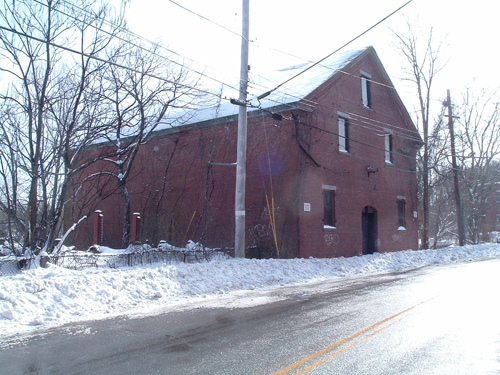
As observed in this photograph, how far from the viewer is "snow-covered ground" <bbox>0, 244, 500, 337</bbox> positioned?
8.68 metres

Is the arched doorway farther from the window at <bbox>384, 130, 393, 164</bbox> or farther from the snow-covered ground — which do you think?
the snow-covered ground

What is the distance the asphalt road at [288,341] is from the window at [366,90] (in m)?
16.0

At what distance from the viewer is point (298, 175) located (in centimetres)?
1942

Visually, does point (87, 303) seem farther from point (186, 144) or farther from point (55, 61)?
point (186, 144)

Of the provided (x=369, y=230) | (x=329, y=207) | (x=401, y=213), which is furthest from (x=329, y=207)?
(x=401, y=213)

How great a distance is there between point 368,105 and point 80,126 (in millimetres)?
16088

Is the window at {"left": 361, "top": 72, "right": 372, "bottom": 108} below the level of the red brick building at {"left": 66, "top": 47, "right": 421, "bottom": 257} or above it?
above

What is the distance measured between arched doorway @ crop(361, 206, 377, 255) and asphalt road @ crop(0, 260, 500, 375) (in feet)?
44.8

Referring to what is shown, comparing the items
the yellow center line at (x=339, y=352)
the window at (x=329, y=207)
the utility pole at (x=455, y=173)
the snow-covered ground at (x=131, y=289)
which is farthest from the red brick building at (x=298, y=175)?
the yellow center line at (x=339, y=352)

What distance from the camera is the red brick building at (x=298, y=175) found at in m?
19.6

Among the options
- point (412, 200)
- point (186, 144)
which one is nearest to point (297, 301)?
point (186, 144)

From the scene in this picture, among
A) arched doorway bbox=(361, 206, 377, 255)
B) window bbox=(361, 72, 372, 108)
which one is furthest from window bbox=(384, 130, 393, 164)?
arched doorway bbox=(361, 206, 377, 255)

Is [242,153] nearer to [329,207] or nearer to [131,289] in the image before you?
[131,289]

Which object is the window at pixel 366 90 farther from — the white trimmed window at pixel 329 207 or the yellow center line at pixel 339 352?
the yellow center line at pixel 339 352
